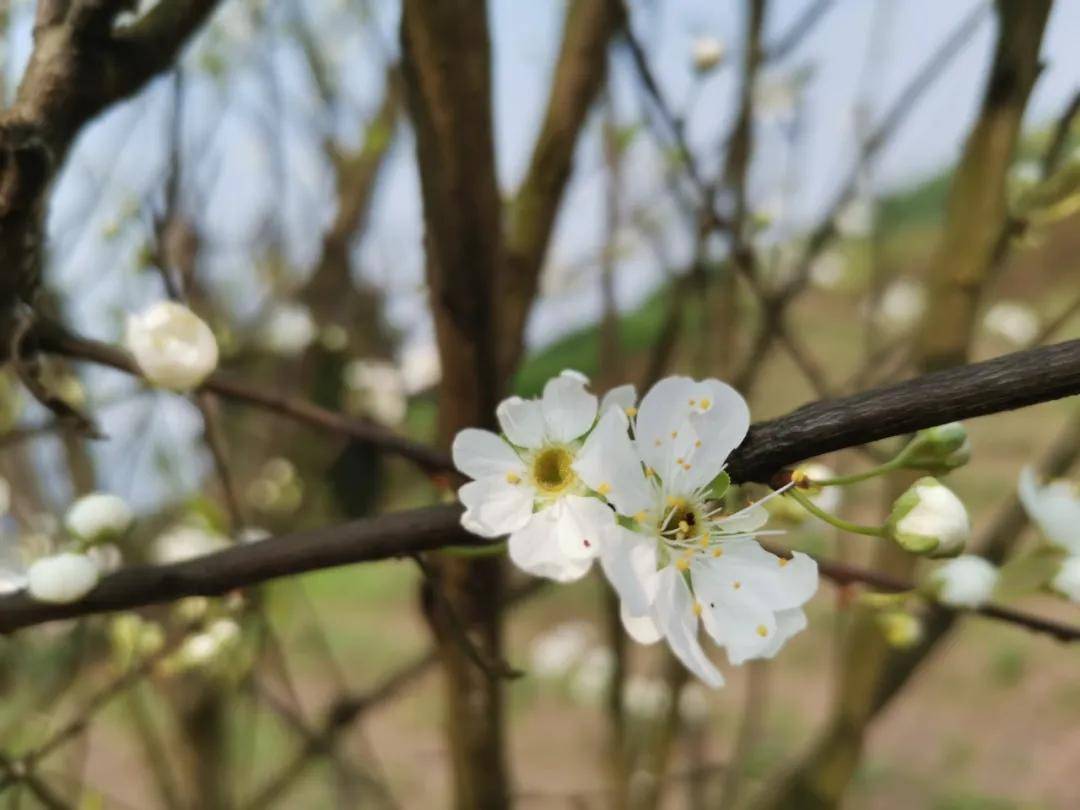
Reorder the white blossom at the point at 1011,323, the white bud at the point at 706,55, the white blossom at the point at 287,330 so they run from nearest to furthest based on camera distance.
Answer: the white bud at the point at 706,55 → the white blossom at the point at 287,330 → the white blossom at the point at 1011,323

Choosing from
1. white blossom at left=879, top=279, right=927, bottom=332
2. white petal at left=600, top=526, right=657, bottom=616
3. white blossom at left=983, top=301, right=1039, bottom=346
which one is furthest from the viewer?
white blossom at left=879, top=279, right=927, bottom=332

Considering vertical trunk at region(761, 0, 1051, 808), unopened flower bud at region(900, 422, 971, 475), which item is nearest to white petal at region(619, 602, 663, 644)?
unopened flower bud at region(900, 422, 971, 475)

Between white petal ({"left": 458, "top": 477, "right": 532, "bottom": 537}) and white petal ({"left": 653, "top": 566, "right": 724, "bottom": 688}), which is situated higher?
white petal ({"left": 458, "top": 477, "right": 532, "bottom": 537})

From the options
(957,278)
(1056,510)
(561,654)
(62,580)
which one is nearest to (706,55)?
(957,278)

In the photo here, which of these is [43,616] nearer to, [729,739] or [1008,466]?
[729,739]

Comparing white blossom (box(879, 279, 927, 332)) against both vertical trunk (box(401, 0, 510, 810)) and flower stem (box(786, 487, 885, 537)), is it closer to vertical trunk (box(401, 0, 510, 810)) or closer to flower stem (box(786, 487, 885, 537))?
vertical trunk (box(401, 0, 510, 810))

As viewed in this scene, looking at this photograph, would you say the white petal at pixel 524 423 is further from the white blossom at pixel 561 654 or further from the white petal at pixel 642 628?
the white blossom at pixel 561 654

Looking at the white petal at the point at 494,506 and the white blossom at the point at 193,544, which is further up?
the white blossom at the point at 193,544

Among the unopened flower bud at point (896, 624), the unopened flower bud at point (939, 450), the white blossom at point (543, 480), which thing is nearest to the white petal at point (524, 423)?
the white blossom at point (543, 480)
